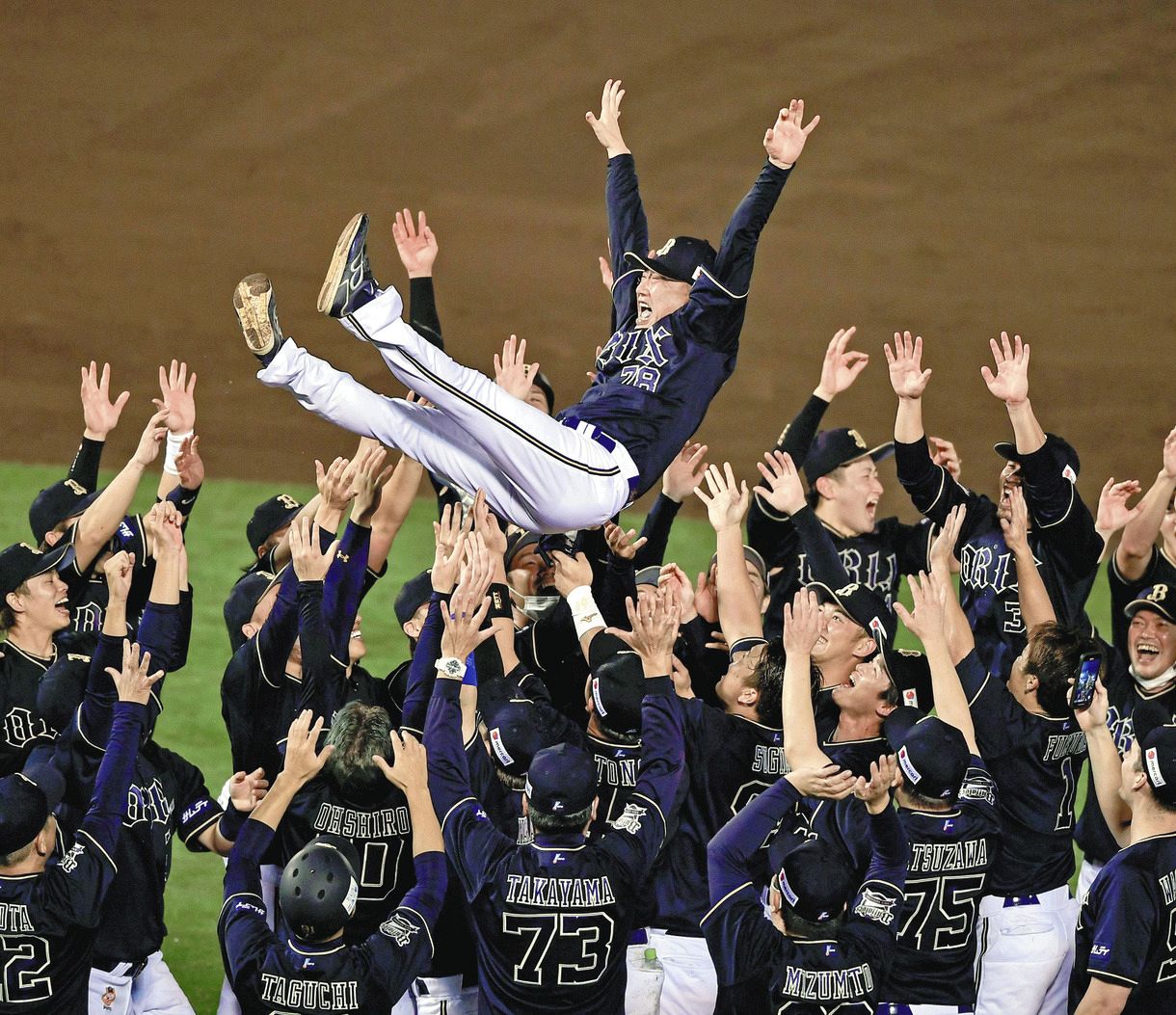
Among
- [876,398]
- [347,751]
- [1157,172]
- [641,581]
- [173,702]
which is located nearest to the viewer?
[347,751]

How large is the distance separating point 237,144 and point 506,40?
2.50 m

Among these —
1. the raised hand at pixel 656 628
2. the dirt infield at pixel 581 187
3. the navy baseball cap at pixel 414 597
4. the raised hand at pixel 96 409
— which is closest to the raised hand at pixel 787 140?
the raised hand at pixel 656 628

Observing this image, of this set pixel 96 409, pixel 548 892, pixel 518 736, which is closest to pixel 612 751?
pixel 518 736

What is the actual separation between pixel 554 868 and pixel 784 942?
0.68m

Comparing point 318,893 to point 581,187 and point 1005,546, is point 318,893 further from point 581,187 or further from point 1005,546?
point 581,187

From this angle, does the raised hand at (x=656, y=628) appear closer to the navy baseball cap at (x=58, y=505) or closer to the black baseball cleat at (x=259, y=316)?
the black baseball cleat at (x=259, y=316)

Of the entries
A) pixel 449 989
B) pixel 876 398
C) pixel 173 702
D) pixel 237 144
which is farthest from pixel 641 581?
pixel 237 144

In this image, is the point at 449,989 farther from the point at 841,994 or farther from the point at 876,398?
the point at 876,398

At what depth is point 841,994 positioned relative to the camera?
461cm

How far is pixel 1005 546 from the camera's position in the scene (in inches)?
267

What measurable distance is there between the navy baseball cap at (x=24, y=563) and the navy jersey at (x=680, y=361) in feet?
6.87

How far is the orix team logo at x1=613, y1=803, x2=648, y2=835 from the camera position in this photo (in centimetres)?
477

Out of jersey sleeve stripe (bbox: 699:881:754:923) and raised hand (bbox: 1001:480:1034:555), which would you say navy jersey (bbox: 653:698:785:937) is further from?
raised hand (bbox: 1001:480:1034:555)

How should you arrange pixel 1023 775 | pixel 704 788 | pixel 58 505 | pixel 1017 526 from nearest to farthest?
pixel 704 788
pixel 1023 775
pixel 1017 526
pixel 58 505
